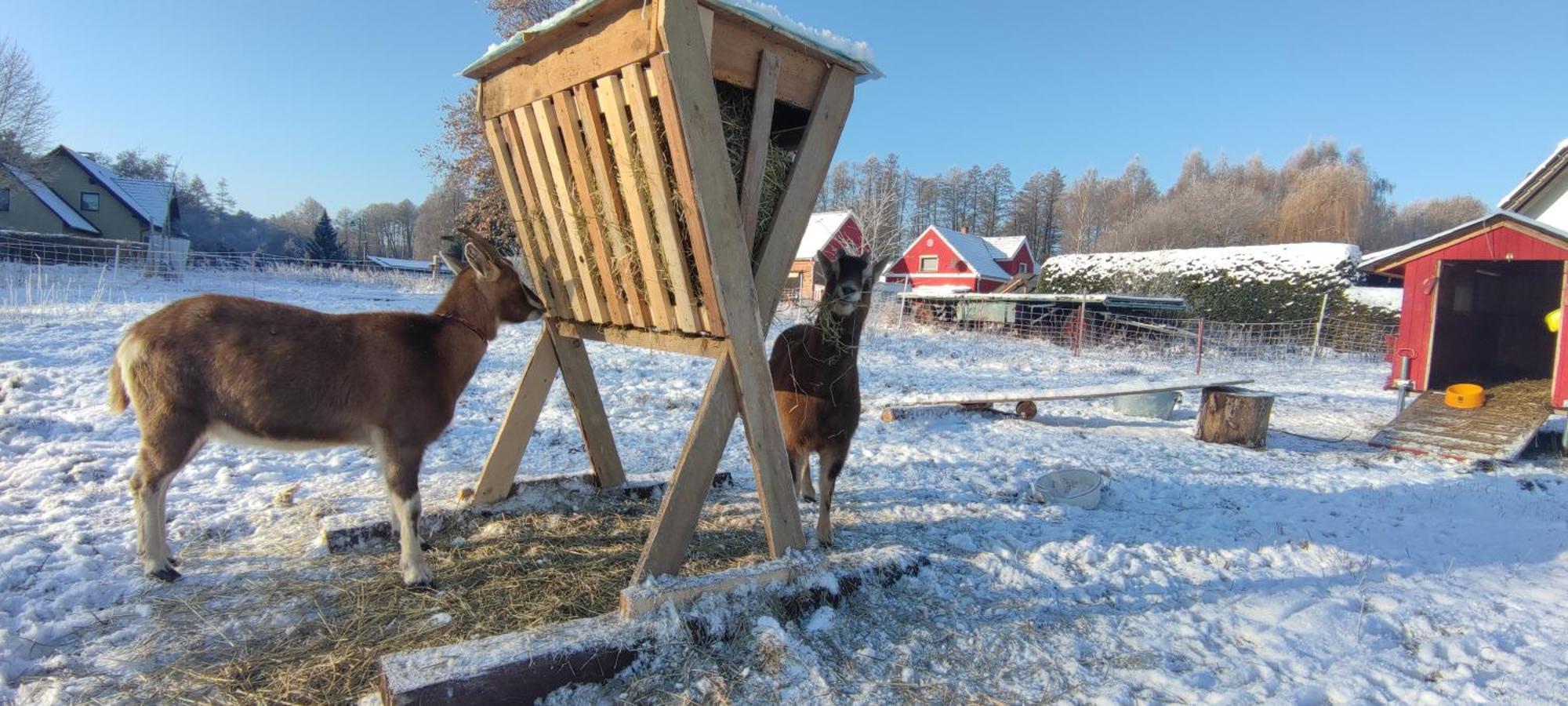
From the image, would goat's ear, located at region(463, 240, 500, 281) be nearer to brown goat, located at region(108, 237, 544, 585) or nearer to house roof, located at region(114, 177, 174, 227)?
brown goat, located at region(108, 237, 544, 585)

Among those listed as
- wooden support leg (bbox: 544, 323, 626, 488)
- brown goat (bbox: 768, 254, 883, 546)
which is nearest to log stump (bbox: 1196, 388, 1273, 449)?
brown goat (bbox: 768, 254, 883, 546)

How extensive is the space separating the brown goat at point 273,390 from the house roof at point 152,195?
49571 millimetres

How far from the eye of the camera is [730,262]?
3.41 metres

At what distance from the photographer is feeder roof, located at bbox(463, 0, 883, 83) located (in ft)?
11.0

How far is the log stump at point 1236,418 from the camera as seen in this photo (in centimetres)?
913

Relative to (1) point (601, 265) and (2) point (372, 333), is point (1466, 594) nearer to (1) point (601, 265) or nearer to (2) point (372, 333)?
(1) point (601, 265)

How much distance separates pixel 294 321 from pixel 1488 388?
53.2 ft

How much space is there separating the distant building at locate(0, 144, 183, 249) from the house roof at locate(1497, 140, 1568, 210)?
168ft

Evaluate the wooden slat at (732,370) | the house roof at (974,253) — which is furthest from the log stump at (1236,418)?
the house roof at (974,253)

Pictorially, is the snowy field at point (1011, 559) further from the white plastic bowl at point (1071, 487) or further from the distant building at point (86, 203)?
the distant building at point (86, 203)

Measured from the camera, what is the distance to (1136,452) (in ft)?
27.0

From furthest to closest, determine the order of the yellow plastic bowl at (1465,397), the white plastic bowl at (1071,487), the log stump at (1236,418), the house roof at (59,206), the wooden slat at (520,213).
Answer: the house roof at (59,206) < the yellow plastic bowl at (1465,397) < the log stump at (1236,418) < the white plastic bowl at (1071,487) < the wooden slat at (520,213)

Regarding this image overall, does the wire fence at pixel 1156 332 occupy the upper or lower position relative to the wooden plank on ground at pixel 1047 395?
upper


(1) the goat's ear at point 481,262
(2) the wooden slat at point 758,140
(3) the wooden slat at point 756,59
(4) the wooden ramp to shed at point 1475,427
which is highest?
(3) the wooden slat at point 756,59
